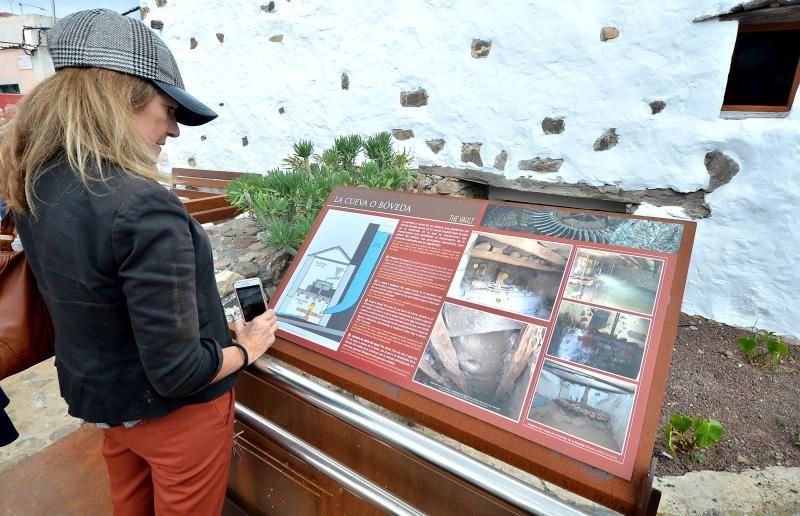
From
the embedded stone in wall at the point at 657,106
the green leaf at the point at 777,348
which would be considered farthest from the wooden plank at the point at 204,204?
the green leaf at the point at 777,348

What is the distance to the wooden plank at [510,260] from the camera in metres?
1.21

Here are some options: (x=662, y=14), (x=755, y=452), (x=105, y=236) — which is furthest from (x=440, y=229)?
(x=662, y=14)

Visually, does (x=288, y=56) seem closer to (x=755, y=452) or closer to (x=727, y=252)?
(x=727, y=252)

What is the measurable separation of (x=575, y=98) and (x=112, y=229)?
9.88 ft

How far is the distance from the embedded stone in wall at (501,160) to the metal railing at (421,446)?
8.54ft

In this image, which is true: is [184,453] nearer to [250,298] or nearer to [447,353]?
Result: [250,298]

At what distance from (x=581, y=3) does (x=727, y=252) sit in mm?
1834

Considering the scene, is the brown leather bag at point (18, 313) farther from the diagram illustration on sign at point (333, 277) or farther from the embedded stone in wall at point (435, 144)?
the embedded stone in wall at point (435, 144)

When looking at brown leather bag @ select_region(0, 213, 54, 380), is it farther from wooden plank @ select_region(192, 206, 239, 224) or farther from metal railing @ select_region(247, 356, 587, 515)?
wooden plank @ select_region(192, 206, 239, 224)

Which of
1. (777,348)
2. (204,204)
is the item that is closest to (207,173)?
(204,204)

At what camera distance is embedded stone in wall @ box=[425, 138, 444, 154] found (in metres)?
3.69

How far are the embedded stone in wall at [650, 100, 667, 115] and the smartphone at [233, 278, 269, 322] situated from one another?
2.67 metres

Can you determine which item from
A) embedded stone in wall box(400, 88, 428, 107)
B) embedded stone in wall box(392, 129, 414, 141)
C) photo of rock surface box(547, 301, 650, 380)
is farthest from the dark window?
photo of rock surface box(547, 301, 650, 380)

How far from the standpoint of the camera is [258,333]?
1.37 metres
